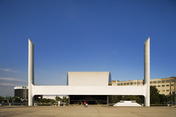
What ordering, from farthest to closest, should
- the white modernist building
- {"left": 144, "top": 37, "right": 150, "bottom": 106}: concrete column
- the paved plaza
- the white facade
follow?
the white facade, the white modernist building, {"left": 144, "top": 37, "right": 150, "bottom": 106}: concrete column, the paved plaza

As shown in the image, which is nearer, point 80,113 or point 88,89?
point 80,113

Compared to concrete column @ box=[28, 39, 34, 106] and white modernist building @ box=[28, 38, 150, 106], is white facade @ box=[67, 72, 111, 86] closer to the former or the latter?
white modernist building @ box=[28, 38, 150, 106]

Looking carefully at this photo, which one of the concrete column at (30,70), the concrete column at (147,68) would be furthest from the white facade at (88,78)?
the concrete column at (147,68)

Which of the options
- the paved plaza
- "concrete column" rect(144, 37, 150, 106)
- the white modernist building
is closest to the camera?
the paved plaza

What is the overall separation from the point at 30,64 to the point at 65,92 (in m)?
9.27

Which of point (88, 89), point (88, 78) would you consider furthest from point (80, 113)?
point (88, 78)

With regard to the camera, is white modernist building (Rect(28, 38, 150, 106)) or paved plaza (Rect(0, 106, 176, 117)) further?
white modernist building (Rect(28, 38, 150, 106))

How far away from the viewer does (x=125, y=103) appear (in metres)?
43.8

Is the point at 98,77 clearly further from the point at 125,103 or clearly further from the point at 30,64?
the point at 30,64

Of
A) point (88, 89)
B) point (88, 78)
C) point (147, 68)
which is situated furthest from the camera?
point (88, 78)

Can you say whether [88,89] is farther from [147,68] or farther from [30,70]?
[147,68]

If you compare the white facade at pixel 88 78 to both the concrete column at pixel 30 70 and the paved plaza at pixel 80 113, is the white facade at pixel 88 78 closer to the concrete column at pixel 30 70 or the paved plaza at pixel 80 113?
the concrete column at pixel 30 70

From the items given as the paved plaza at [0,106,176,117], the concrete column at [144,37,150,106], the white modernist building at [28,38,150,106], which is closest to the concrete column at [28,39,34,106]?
the white modernist building at [28,38,150,106]

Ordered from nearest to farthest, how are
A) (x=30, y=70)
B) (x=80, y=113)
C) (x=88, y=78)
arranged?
(x=80, y=113), (x=30, y=70), (x=88, y=78)
